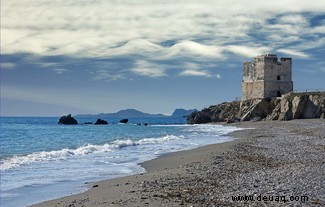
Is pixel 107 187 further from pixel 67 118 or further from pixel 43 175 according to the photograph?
pixel 67 118

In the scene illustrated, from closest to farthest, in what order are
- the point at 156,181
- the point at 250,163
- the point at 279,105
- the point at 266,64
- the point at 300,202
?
the point at 300,202 → the point at 156,181 → the point at 250,163 → the point at 279,105 → the point at 266,64

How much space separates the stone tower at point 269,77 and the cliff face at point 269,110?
3.80 m

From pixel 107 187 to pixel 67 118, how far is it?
102 meters

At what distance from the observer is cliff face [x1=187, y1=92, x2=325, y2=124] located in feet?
203

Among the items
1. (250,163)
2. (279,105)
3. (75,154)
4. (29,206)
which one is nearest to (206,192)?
A: (29,206)

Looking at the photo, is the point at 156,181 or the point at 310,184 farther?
the point at 156,181

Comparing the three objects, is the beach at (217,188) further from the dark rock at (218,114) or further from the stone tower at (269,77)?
the stone tower at (269,77)

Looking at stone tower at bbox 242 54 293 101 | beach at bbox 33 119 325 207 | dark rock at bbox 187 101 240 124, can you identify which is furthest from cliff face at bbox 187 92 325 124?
beach at bbox 33 119 325 207

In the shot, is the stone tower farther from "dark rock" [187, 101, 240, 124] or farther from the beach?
the beach

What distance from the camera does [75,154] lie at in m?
24.0

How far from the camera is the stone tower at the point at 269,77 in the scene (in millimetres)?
77188

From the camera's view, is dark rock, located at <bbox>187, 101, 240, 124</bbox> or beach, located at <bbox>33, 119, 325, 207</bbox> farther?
dark rock, located at <bbox>187, 101, 240, 124</bbox>

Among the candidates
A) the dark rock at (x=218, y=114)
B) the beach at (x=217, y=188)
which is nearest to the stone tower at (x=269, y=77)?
the dark rock at (x=218, y=114)

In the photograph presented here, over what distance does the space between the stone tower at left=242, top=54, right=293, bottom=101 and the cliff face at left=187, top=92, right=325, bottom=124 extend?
380 cm
